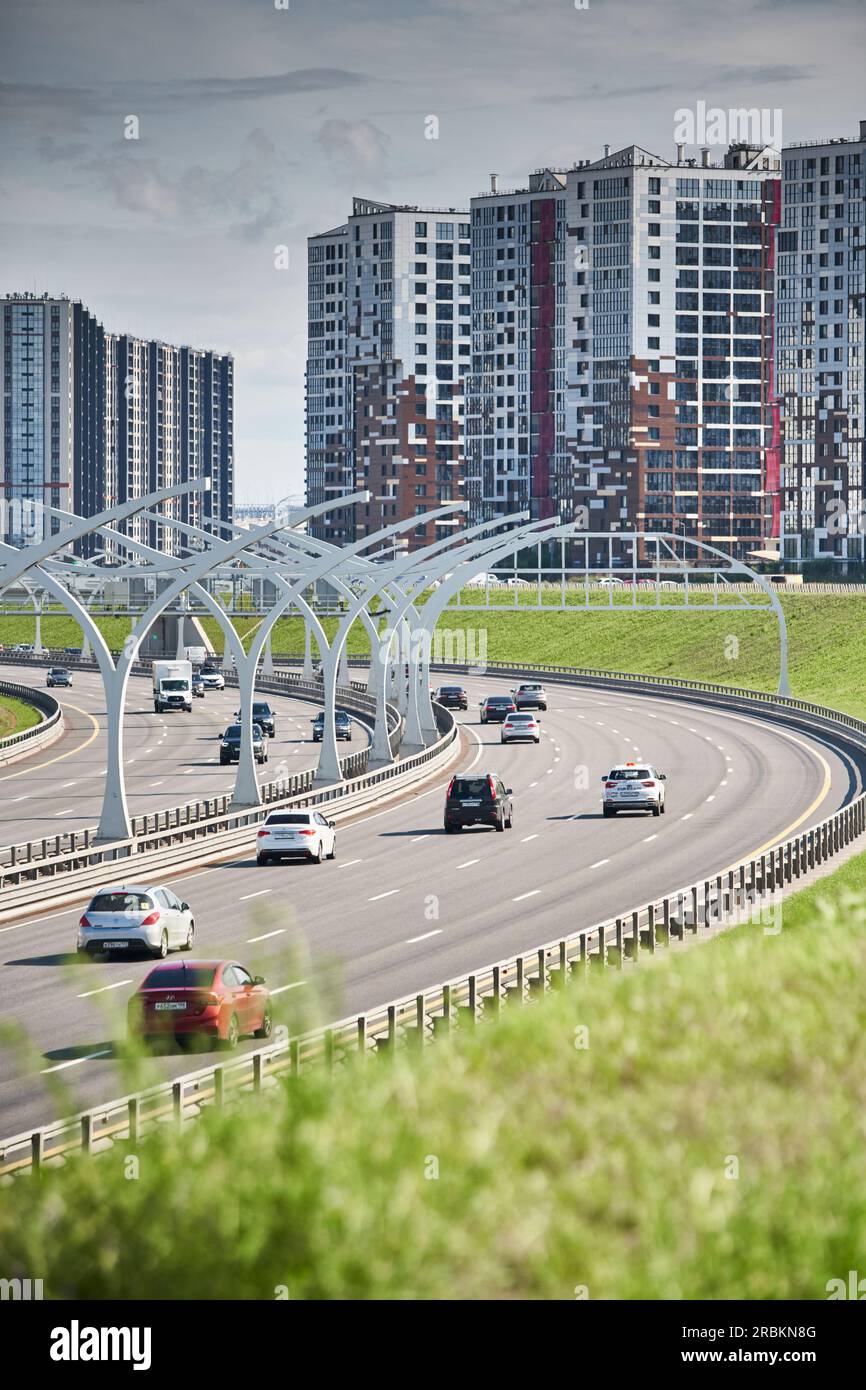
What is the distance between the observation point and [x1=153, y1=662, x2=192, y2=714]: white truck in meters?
109

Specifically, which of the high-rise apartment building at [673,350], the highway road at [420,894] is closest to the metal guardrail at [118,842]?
the highway road at [420,894]

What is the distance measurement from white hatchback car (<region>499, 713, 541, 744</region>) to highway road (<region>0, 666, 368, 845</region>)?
572cm

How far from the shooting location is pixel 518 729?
8250 cm

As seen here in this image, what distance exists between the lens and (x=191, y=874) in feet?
146

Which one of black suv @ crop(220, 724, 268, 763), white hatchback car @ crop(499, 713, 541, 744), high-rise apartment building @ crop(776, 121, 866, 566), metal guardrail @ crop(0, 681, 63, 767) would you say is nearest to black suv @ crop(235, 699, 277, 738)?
black suv @ crop(220, 724, 268, 763)

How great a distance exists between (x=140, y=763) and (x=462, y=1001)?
53.1m

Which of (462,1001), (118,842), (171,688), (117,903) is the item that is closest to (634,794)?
(118,842)

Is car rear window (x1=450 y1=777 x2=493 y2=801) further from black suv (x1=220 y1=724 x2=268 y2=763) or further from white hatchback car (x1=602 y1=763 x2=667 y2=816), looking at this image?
black suv (x1=220 y1=724 x2=268 y2=763)

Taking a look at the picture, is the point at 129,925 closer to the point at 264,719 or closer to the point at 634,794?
the point at 634,794

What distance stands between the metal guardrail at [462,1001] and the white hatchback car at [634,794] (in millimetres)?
9743

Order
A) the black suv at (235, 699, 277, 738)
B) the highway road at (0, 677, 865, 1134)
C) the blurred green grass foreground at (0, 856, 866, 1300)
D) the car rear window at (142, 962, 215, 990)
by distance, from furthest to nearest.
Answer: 1. the black suv at (235, 699, 277, 738)
2. the car rear window at (142, 962, 215, 990)
3. the highway road at (0, 677, 865, 1134)
4. the blurred green grass foreground at (0, 856, 866, 1300)
